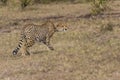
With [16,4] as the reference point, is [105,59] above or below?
above

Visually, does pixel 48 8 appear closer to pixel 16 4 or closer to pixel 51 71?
pixel 16 4

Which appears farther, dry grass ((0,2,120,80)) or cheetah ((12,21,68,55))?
cheetah ((12,21,68,55))

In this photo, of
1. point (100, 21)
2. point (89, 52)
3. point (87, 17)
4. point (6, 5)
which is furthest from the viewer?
point (6, 5)

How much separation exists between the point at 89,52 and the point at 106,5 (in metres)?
12.7

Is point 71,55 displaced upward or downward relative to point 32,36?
downward

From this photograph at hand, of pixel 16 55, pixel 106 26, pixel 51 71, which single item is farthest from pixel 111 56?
pixel 106 26

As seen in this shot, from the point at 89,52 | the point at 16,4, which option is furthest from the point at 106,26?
the point at 16,4

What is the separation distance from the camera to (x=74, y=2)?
34.9 m

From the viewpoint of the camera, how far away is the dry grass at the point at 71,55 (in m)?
13.4

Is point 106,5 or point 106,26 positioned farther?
point 106,5

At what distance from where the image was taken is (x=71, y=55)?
52.5ft

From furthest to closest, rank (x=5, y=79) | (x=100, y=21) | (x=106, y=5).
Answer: (x=106, y=5)
(x=100, y=21)
(x=5, y=79)

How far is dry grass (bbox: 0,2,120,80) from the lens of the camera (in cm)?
1340

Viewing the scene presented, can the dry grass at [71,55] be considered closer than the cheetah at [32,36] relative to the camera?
Yes
